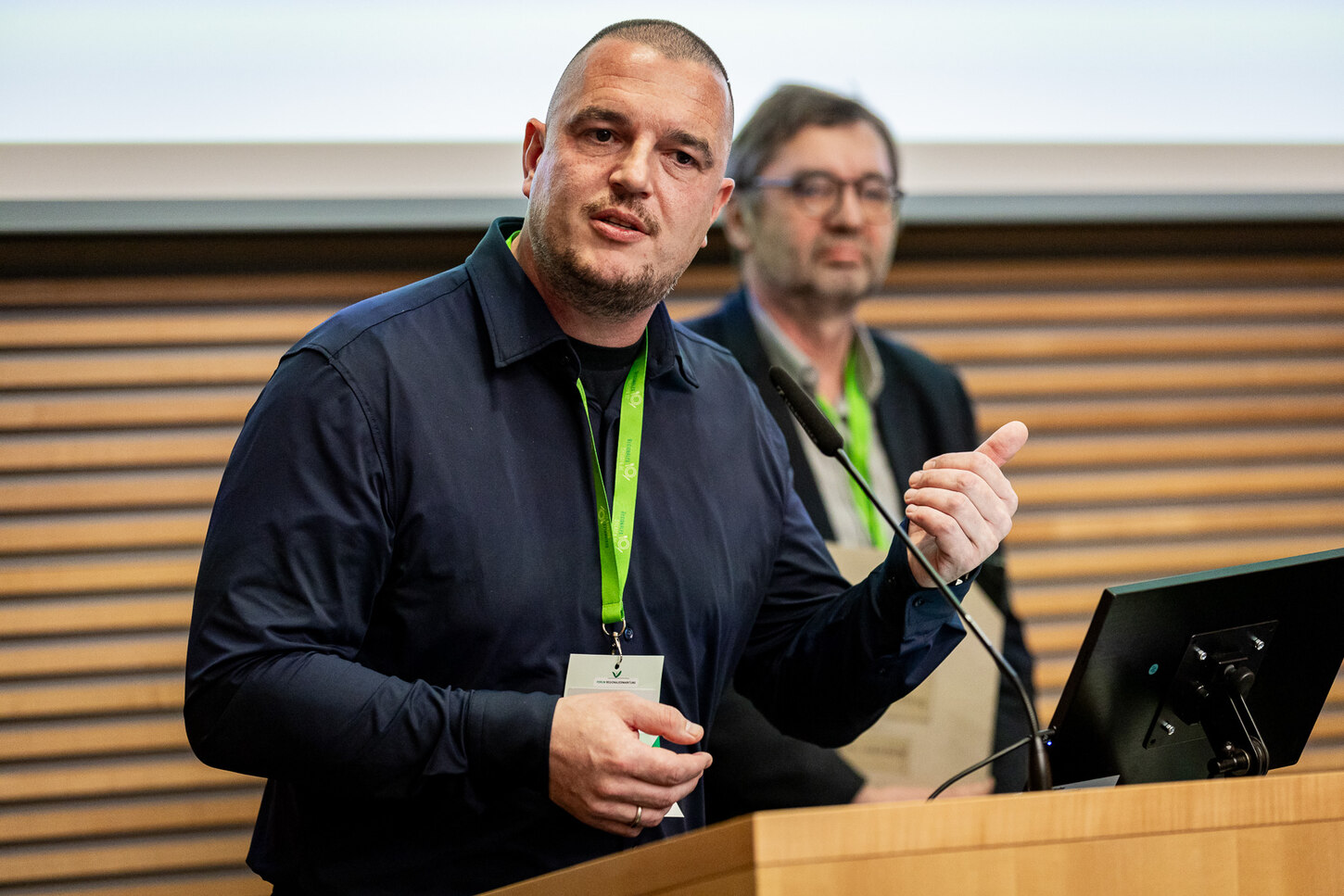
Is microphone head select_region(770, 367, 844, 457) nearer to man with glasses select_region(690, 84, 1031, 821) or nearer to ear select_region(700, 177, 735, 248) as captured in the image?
ear select_region(700, 177, 735, 248)

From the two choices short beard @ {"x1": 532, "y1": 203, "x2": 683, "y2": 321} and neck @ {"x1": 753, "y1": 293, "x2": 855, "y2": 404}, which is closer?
short beard @ {"x1": 532, "y1": 203, "x2": 683, "y2": 321}

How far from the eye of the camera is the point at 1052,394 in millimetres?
3613

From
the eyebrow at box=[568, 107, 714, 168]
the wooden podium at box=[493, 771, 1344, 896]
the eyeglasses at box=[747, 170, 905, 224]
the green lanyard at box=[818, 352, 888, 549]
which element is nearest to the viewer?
the wooden podium at box=[493, 771, 1344, 896]

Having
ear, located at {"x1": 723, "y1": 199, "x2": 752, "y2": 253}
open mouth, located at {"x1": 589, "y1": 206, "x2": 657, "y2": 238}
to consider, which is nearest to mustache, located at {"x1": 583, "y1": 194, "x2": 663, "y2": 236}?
open mouth, located at {"x1": 589, "y1": 206, "x2": 657, "y2": 238}

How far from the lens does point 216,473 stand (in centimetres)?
314

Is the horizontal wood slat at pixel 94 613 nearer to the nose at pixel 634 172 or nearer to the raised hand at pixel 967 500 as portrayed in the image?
the nose at pixel 634 172

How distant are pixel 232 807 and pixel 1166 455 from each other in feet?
9.19

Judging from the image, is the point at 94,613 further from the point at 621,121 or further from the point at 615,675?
the point at 621,121

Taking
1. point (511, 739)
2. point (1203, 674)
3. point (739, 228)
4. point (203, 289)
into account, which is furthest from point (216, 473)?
point (1203, 674)

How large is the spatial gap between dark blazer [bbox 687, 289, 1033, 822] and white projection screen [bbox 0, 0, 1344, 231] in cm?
62

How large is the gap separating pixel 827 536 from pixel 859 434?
12.8 inches

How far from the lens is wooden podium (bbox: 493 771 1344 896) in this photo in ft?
3.23

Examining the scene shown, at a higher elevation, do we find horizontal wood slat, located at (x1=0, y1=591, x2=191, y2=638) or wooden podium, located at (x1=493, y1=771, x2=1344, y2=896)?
wooden podium, located at (x1=493, y1=771, x2=1344, y2=896)

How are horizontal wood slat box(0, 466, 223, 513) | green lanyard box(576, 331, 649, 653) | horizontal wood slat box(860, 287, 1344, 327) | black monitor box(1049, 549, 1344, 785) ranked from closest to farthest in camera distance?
black monitor box(1049, 549, 1344, 785) < green lanyard box(576, 331, 649, 653) < horizontal wood slat box(0, 466, 223, 513) < horizontal wood slat box(860, 287, 1344, 327)
